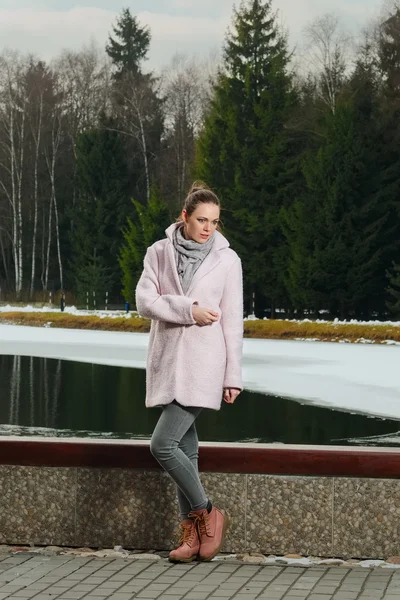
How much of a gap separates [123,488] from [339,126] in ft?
118

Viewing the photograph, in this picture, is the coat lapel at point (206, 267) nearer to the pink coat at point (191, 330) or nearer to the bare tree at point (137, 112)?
the pink coat at point (191, 330)

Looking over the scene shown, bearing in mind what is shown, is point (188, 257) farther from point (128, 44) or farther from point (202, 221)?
point (128, 44)

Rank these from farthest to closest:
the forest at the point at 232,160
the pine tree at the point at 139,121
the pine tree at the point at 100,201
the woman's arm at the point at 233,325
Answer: the pine tree at the point at 139,121 < the pine tree at the point at 100,201 < the forest at the point at 232,160 < the woman's arm at the point at 233,325

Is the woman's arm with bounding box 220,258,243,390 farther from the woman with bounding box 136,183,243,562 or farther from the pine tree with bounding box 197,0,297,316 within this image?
the pine tree with bounding box 197,0,297,316

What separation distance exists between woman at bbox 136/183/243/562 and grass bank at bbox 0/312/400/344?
88.7ft

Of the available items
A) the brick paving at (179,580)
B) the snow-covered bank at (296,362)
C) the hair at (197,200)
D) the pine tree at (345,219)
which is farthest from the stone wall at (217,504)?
the pine tree at (345,219)

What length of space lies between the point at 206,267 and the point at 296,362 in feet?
58.5

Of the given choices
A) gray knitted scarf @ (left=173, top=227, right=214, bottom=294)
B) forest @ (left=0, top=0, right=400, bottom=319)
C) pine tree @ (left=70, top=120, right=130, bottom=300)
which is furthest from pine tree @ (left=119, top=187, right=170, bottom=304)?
gray knitted scarf @ (left=173, top=227, right=214, bottom=294)

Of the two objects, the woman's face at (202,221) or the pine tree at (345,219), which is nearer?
the woman's face at (202,221)

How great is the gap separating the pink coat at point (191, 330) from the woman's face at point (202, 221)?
0.08 m

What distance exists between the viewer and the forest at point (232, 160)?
4131cm

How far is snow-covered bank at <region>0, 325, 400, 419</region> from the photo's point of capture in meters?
16.5

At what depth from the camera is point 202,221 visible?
5.80m

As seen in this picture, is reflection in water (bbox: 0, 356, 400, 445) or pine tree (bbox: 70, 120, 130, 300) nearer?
reflection in water (bbox: 0, 356, 400, 445)
